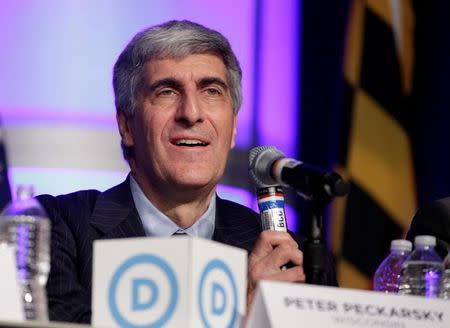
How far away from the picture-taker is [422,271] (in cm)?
226

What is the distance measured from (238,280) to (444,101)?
9.40 ft

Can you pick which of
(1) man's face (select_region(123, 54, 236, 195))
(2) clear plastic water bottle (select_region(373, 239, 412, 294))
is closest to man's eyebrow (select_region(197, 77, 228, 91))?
(1) man's face (select_region(123, 54, 236, 195))

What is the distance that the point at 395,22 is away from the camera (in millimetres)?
4391

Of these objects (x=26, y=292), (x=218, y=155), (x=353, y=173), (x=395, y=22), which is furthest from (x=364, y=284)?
(x=26, y=292)

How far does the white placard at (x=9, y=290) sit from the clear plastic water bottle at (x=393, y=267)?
107 cm

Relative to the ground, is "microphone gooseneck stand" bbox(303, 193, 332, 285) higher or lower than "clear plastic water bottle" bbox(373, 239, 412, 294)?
higher

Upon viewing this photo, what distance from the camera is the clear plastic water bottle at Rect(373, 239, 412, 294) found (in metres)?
2.35

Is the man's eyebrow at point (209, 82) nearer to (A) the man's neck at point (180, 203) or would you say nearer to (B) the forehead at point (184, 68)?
(B) the forehead at point (184, 68)

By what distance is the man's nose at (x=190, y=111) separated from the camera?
9.15 feet

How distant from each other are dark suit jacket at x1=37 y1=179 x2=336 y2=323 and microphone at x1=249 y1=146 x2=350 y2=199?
0.60m

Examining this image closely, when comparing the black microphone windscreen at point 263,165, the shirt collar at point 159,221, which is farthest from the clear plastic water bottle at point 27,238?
the shirt collar at point 159,221

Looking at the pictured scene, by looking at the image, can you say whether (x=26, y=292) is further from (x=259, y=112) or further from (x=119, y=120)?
(x=259, y=112)

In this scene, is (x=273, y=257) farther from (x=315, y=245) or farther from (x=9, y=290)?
(x=9, y=290)

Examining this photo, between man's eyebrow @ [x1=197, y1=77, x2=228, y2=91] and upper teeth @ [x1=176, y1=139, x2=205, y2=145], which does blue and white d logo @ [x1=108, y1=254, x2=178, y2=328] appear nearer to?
upper teeth @ [x1=176, y1=139, x2=205, y2=145]
